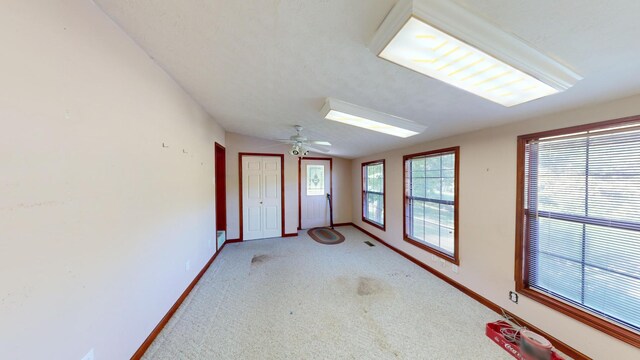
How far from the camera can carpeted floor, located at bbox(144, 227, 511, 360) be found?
1.71m

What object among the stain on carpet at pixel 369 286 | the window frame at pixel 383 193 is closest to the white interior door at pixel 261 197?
the window frame at pixel 383 193

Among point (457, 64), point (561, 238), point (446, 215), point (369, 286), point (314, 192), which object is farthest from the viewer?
point (314, 192)

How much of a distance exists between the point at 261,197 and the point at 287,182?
2.39ft

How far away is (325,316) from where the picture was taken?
2119mm

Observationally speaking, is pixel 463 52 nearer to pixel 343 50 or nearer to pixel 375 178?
pixel 343 50

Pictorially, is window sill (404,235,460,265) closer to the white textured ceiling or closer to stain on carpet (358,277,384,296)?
stain on carpet (358,277,384,296)

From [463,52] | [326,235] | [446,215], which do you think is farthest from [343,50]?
[326,235]

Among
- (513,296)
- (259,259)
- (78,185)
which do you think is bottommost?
(259,259)

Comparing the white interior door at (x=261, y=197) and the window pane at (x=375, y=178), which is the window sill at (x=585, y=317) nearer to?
the window pane at (x=375, y=178)

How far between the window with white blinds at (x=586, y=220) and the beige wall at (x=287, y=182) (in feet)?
13.5

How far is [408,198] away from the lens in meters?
3.64

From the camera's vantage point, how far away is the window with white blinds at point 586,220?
1438 mm

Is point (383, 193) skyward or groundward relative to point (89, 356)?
skyward

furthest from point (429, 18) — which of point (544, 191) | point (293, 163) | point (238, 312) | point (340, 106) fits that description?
point (293, 163)
